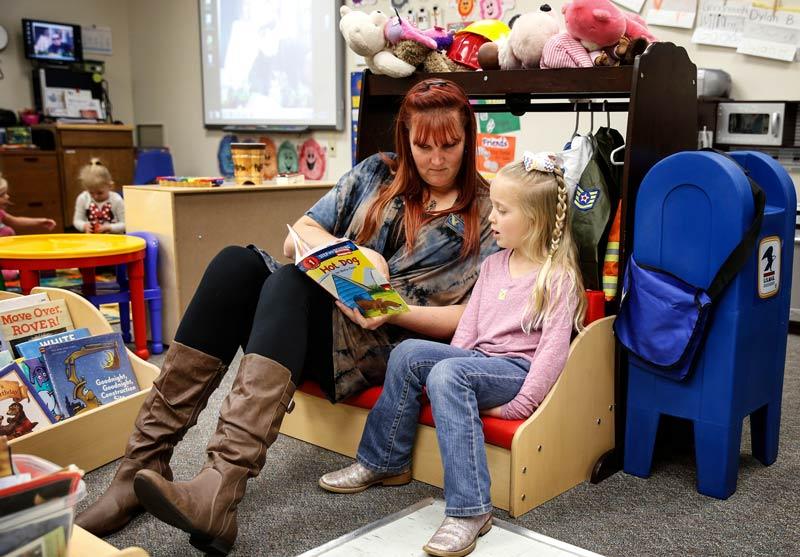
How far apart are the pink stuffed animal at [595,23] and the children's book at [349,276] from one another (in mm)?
765

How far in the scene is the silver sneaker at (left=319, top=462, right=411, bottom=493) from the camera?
170cm

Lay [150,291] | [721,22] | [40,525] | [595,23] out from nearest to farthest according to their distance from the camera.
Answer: [40,525], [595,23], [150,291], [721,22]

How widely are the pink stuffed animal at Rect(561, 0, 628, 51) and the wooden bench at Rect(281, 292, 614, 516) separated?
1.95 feet

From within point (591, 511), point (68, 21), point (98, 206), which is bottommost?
point (591, 511)

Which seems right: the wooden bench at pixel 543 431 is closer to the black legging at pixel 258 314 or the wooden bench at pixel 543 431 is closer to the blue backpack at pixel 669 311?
the blue backpack at pixel 669 311

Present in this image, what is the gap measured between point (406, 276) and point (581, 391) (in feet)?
1.54

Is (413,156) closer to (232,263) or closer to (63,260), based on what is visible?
(232,263)

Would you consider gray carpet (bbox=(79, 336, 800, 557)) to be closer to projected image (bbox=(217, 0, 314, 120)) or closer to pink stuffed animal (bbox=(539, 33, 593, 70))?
pink stuffed animal (bbox=(539, 33, 593, 70))

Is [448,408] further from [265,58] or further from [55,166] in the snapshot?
[55,166]

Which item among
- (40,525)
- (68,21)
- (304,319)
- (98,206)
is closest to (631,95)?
(304,319)

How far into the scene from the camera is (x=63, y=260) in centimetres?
246

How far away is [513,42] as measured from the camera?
192cm

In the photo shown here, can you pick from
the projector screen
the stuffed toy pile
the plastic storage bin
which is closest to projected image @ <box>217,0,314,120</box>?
the projector screen

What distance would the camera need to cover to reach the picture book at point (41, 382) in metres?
1.81
